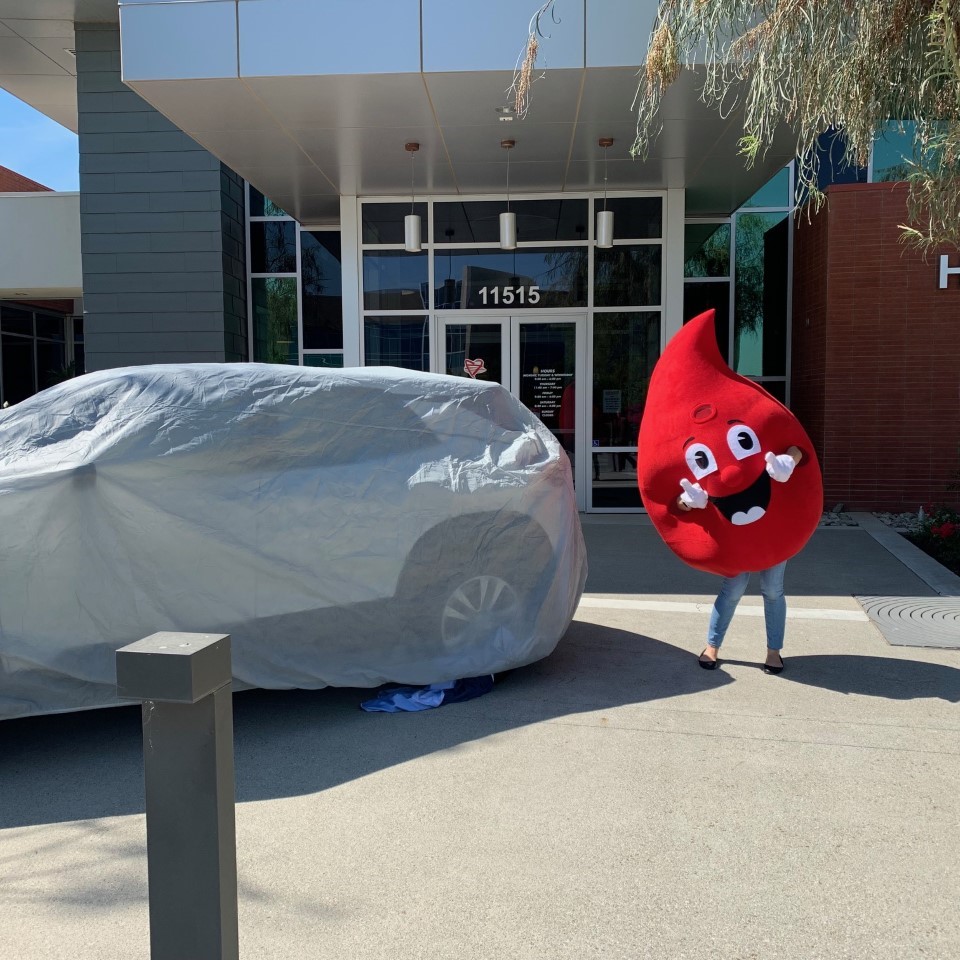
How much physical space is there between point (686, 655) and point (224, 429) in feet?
10.6

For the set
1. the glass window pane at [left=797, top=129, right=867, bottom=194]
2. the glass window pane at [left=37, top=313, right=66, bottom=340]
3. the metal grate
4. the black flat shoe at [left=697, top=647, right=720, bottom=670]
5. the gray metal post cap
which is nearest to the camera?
the gray metal post cap

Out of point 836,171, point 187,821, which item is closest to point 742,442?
point 187,821

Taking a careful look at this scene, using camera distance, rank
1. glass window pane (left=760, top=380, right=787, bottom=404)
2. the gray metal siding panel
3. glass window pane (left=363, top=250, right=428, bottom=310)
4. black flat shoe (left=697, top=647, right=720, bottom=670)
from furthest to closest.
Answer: glass window pane (left=760, top=380, right=787, bottom=404), the gray metal siding panel, glass window pane (left=363, top=250, right=428, bottom=310), black flat shoe (left=697, top=647, right=720, bottom=670)

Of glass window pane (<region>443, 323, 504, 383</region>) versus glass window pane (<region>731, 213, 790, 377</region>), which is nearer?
glass window pane (<region>443, 323, 504, 383</region>)

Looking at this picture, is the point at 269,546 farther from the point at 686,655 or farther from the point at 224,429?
the point at 686,655

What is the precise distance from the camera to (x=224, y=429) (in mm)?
4473

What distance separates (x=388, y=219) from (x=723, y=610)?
8443 mm

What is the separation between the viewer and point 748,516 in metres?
5.11

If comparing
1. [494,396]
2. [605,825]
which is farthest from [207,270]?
[605,825]

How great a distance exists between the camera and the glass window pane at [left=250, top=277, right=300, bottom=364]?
14969 millimetres

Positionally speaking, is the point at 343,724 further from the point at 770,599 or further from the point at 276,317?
the point at 276,317

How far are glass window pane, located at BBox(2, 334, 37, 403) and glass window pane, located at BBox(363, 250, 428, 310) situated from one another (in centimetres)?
1200

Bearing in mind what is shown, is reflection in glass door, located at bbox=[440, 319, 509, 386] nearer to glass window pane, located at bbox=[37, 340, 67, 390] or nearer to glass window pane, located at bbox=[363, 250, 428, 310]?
glass window pane, located at bbox=[363, 250, 428, 310]

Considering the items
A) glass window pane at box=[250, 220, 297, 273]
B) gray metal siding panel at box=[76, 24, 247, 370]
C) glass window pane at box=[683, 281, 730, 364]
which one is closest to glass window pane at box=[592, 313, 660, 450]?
glass window pane at box=[683, 281, 730, 364]
